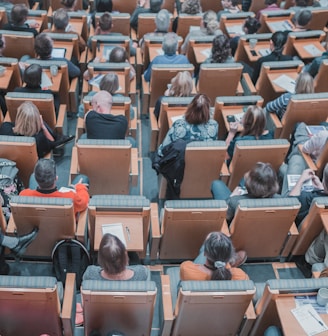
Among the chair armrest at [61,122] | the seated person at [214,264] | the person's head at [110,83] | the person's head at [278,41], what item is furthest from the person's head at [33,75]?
the person's head at [278,41]

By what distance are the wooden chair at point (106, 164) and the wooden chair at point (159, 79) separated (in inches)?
41.1

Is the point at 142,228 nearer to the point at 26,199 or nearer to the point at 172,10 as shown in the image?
the point at 26,199

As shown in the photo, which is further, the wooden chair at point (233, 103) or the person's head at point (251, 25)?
the person's head at point (251, 25)

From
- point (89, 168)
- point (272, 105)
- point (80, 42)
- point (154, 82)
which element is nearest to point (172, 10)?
point (80, 42)

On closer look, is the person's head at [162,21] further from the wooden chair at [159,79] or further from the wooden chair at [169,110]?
the wooden chair at [169,110]

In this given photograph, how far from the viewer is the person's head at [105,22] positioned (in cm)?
573

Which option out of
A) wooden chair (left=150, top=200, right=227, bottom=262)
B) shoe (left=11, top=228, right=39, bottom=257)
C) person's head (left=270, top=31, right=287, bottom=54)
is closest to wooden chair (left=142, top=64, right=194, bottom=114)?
person's head (left=270, top=31, right=287, bottom=54)

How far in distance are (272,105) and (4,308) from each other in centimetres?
323

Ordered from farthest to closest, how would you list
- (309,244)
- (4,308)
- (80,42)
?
(80,42) → (309,244) → (4,308)

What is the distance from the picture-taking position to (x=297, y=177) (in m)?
4.09

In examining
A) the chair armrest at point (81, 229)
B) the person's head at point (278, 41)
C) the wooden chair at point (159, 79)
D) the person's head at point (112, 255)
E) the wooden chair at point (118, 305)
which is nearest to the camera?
the wooden chair at point (118, 305)

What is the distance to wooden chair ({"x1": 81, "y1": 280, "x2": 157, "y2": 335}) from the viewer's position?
2.72 m

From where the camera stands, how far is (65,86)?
514cm

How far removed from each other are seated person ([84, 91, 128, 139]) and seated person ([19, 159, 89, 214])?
0.61 meters
